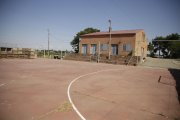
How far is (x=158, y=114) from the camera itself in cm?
573

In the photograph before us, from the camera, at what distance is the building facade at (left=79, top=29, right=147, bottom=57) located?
2938 cm

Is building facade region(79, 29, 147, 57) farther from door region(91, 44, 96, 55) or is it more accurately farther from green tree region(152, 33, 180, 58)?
green tree region(152, 33, 180, 58)

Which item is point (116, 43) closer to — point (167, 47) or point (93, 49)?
point (93, 49)

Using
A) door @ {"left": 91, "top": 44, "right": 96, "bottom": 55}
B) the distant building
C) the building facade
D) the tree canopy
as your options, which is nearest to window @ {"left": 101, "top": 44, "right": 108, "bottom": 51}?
the building facade

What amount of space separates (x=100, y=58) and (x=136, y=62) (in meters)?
7.62

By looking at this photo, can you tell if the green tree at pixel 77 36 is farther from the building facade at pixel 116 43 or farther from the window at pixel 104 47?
the window at pixel 104 47

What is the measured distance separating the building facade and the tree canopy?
32134 mm

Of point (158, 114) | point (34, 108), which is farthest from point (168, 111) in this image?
point (34, 108)

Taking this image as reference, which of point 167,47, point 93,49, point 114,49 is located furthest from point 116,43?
point 167,47

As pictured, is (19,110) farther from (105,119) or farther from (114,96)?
(114,96)

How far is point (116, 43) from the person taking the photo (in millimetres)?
31562

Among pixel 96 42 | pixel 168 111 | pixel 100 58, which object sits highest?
pixel 96 42

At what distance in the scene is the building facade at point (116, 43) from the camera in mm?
29375

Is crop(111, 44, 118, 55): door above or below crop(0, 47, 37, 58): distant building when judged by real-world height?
above
